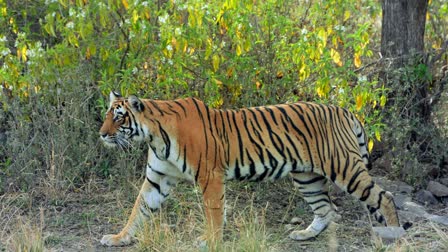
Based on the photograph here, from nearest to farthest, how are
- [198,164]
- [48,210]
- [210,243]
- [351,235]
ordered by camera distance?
[210,243] < [198,164] < [351,235] < [48,210]

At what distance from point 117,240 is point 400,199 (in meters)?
2.83

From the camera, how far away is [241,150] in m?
6.79

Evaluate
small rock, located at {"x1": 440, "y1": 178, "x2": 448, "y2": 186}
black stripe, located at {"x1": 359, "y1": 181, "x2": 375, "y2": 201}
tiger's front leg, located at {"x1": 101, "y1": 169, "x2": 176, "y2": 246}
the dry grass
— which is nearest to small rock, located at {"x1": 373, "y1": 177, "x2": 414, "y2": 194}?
small rock, located at {"x1": 440, "y1": 178, "x2": 448, "y2": 186}

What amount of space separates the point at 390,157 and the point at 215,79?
2079mm

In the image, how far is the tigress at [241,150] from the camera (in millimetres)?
6551

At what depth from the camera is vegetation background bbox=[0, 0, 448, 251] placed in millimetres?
7527

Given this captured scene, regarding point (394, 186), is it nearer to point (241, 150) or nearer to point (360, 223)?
point (360, 223)

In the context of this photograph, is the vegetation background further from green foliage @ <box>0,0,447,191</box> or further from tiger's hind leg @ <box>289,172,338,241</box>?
tiger's hind leg @ <box>289,172,338,241</box>

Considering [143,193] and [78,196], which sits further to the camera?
[78,196]

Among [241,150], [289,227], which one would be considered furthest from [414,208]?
[241,150]

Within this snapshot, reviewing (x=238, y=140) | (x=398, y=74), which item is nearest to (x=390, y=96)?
(x=398, y=74)

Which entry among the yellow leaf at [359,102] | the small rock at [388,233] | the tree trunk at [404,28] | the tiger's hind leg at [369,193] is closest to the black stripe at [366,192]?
the tiger's hind leg at [369,193]

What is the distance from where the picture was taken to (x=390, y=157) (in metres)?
8.56

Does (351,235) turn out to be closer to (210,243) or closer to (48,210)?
(210,243)
